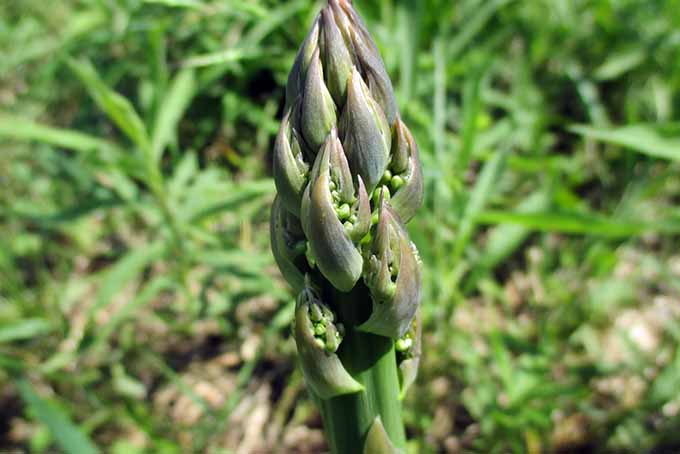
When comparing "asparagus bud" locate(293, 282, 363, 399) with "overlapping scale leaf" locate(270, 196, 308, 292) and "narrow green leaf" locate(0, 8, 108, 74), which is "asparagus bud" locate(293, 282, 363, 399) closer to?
"overlapping scale leaf" locate(270, 196, 308, 292)

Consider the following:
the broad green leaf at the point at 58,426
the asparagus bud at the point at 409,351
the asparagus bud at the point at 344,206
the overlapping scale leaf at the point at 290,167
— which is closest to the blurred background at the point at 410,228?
the broad green leaf at the point at 58,426

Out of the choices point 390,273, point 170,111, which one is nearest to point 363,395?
point 390,273

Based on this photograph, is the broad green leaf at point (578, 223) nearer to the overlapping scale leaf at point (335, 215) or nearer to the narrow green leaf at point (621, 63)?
the overlapping scale leaf at point (335, 215)

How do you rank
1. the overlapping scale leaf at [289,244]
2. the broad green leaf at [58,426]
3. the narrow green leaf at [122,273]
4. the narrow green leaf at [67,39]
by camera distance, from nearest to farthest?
1. the overlapping scale leaf at [289,244]
2. the broad green leaf at [58,426]
3. the narrow green leaf at [122,273]
4. the narrow green leaf at [67,39]

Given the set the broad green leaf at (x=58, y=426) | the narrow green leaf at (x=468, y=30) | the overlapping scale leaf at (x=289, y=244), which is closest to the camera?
the overlapping scale leaf at (x=289, y=244)

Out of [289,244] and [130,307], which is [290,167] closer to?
[289,244]

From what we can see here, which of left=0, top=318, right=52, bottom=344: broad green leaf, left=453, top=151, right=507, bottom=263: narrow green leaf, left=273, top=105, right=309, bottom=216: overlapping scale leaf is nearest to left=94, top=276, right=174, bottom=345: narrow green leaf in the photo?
left=0, top=318, right=52, bottom=344: broad green leaf
